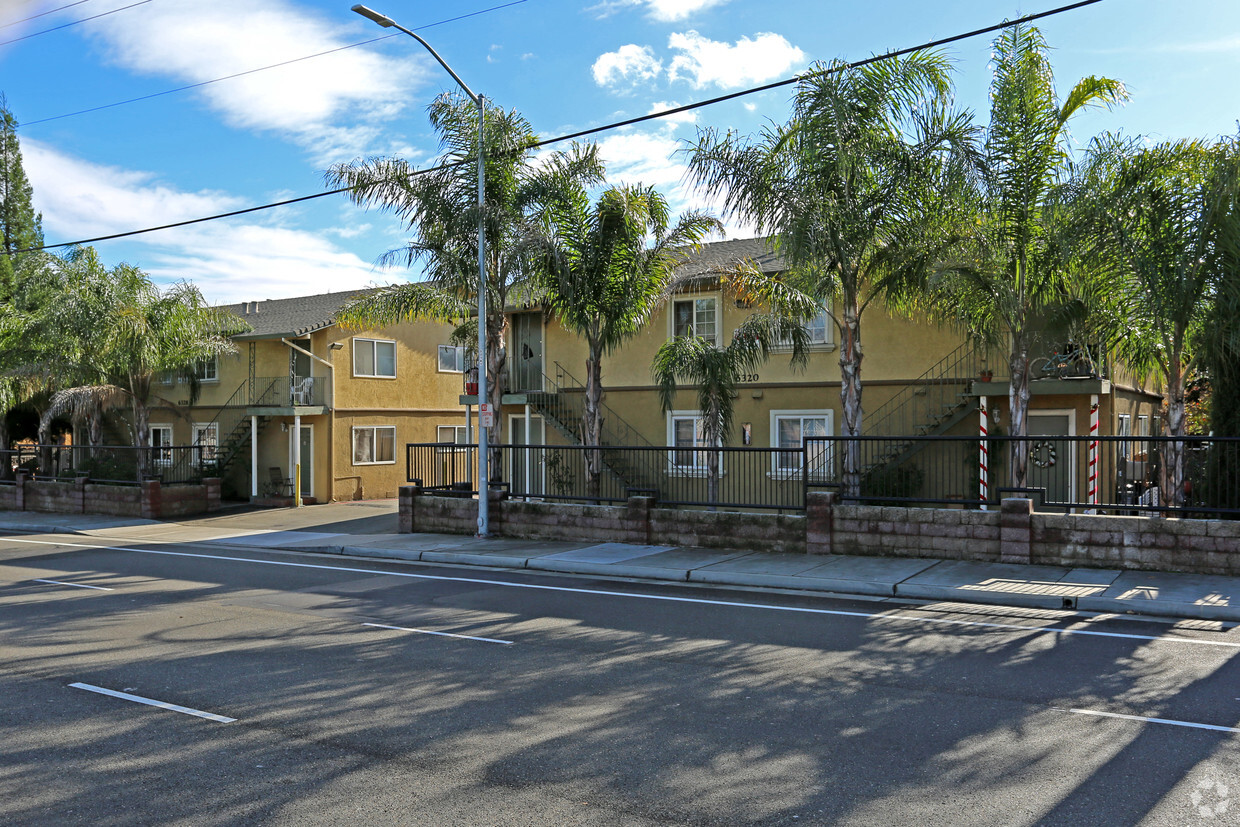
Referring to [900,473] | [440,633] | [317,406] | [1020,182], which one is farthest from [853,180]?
[317,406]

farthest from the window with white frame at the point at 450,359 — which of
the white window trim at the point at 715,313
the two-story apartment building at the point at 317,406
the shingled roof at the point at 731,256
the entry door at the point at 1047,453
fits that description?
the entry door at the point at 1047,453

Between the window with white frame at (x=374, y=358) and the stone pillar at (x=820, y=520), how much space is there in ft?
61.5

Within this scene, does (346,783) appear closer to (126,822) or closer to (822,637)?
(126,822)

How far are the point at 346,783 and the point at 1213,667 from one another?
23.0ft

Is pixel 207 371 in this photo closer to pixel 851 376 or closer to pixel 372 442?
pixel 372 442

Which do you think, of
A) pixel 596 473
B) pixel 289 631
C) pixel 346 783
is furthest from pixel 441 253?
pixel 346 783

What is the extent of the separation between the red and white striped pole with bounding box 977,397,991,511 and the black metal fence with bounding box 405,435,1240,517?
5 centimetres

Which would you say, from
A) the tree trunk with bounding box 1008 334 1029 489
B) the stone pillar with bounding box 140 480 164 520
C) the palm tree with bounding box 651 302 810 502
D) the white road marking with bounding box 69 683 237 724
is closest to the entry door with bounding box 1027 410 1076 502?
the tree trunk with bounding box 1008 334 1029 489

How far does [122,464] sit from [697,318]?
1789 centimetres

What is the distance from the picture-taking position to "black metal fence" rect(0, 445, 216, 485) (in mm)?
25820

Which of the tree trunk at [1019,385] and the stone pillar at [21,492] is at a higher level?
the tree trunk at [1019,385]

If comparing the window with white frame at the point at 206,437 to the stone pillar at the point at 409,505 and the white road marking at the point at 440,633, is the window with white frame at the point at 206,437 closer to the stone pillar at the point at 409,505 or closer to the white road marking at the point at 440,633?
the stone pillar at the point at 409,505

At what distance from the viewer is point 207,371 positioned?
31172 millimetres

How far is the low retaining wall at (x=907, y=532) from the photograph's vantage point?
1191cm
